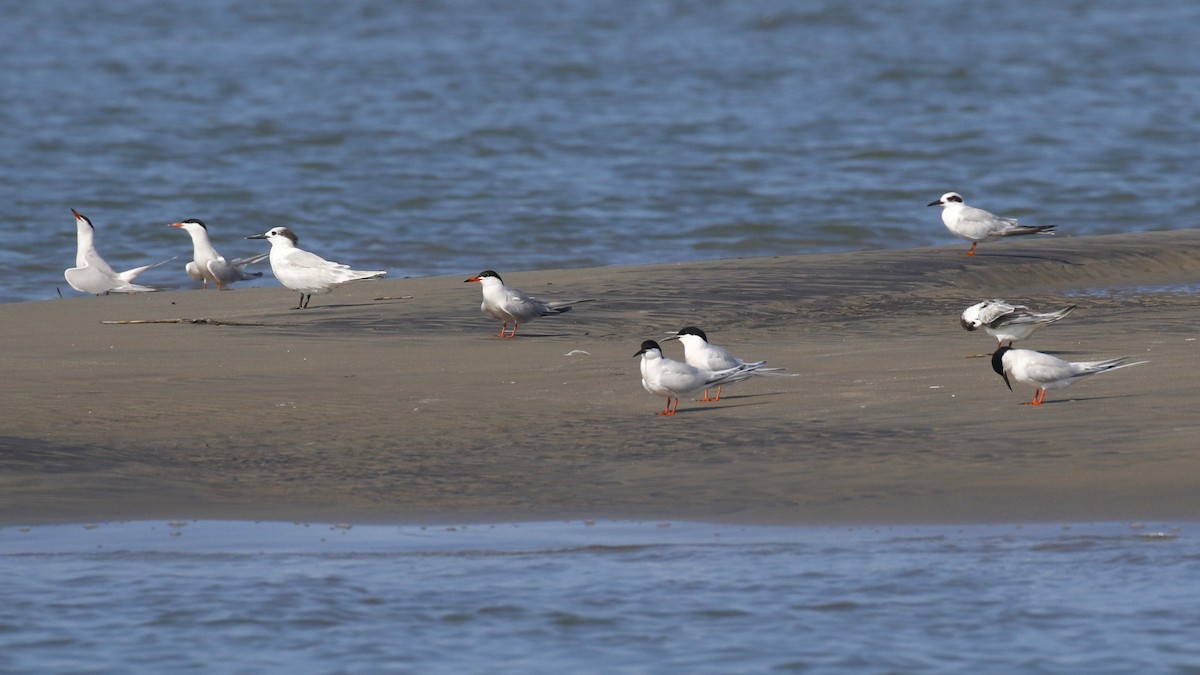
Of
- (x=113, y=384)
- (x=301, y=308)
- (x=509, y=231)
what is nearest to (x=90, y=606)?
(x=113, y=384)

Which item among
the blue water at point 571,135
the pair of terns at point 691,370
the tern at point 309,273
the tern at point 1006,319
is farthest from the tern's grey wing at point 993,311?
the blue water at point 571,135

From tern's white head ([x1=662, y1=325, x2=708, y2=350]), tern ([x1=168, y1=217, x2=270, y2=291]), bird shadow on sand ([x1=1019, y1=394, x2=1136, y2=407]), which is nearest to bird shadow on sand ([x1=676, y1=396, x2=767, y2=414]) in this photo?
tern's white head ([x1=662, y1=325, x2=708, y2=350])

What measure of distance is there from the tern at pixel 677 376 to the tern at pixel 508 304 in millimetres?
2504

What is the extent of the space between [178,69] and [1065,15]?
27512 mm

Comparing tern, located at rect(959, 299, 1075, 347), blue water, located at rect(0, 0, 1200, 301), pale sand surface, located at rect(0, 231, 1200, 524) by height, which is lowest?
pale sand surface, located at rect(0, 231, 1200, 524)

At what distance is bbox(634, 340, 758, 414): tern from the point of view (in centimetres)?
844

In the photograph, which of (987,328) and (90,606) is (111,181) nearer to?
(987,328)

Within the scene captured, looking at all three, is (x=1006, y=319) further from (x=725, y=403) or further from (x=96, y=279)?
(x=96, y=279)

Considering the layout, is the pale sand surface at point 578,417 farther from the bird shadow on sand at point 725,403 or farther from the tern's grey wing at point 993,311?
the tern's grey wing at point 993,311

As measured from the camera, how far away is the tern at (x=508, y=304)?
1107cm

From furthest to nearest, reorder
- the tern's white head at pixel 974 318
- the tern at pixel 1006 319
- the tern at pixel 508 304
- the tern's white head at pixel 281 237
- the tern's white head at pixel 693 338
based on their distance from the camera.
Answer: the tern's white head at pixel 281 237 → the tern at pixel 508 304 → the tern's white head at pixel 974 318 → the tern at pixel 1006 319 → the tern's white head at pixel 693 338

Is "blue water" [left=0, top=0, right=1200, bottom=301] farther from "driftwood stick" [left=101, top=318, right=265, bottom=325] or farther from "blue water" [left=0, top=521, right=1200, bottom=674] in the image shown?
"blue water" [left=0, top=521, right=1200, bottom=674]

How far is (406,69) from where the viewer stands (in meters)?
Result: 37.6

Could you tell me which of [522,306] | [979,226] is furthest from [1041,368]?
[979,226]
